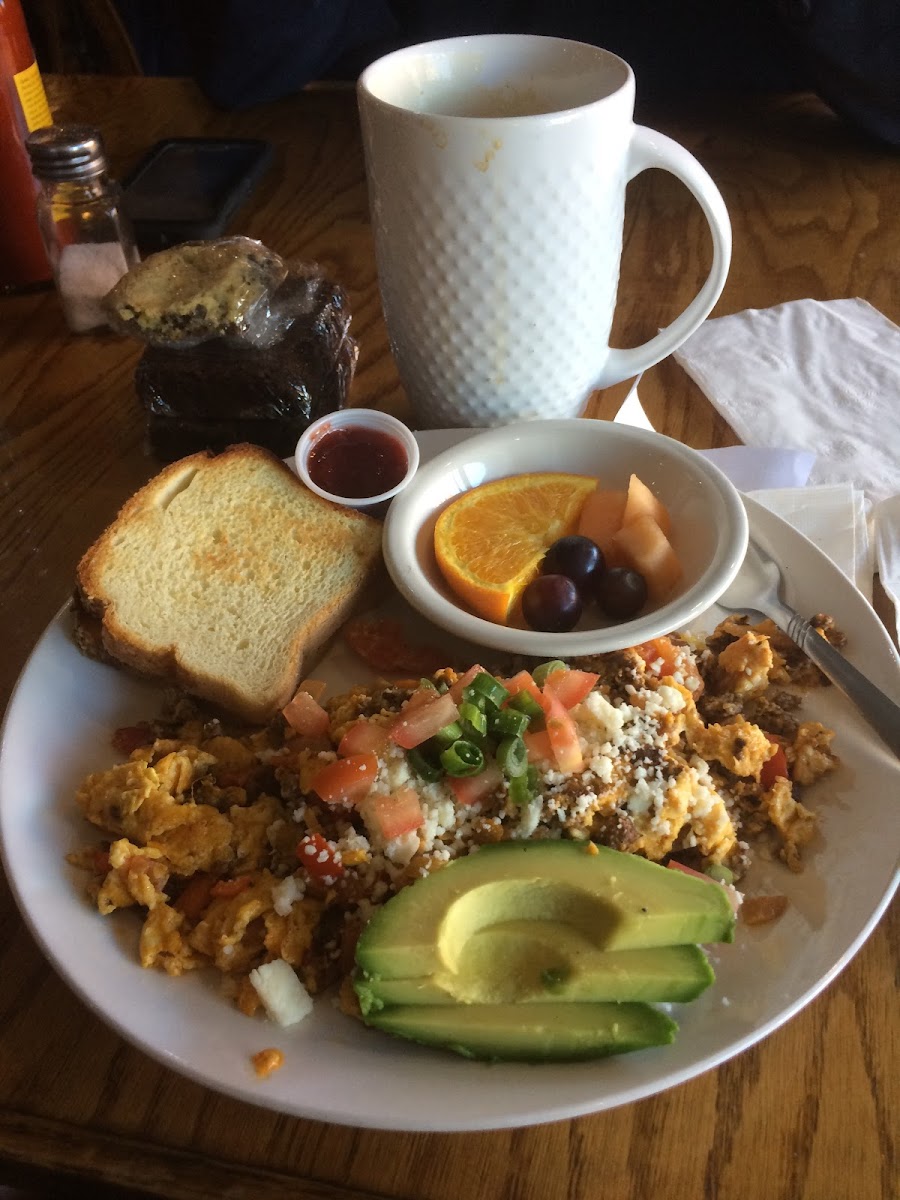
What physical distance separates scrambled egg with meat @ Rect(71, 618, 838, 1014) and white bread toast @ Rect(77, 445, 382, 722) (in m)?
0.15

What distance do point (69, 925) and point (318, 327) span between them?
1154 millimetres

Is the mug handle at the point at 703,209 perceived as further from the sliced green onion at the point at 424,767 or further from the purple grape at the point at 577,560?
the sliced green onion at the point at 424,767

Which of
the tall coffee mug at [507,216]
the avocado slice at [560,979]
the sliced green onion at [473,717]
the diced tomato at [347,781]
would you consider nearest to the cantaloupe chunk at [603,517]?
the tall coffee mug at [507,216]

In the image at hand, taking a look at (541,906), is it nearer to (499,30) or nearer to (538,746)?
(538,746)

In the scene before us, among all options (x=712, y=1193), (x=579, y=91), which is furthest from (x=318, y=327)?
(x=712, y=1193)

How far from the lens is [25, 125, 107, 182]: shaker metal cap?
2.07 m

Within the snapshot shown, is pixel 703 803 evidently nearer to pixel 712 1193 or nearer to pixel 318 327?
pixel 712 1193

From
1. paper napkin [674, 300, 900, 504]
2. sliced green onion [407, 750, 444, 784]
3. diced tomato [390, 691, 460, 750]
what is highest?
diced tomato [390, 691, 460, 750]

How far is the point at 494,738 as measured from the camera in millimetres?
1173

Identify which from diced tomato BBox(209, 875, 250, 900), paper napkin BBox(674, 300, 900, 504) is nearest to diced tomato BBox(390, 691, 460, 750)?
diced tomato BBox(209, 875, 250, 900)

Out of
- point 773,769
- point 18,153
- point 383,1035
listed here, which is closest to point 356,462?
point 773,769

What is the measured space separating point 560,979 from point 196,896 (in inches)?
17.4

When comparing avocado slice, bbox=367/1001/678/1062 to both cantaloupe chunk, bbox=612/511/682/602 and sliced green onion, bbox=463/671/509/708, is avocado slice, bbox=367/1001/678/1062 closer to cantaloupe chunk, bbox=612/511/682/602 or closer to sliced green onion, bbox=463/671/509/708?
sliced green onion, bbox=463/671/509/708

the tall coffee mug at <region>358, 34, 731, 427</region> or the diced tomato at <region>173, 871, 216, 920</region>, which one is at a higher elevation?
the tall coffee mug at <region>358, 34, 731, 427</region>
